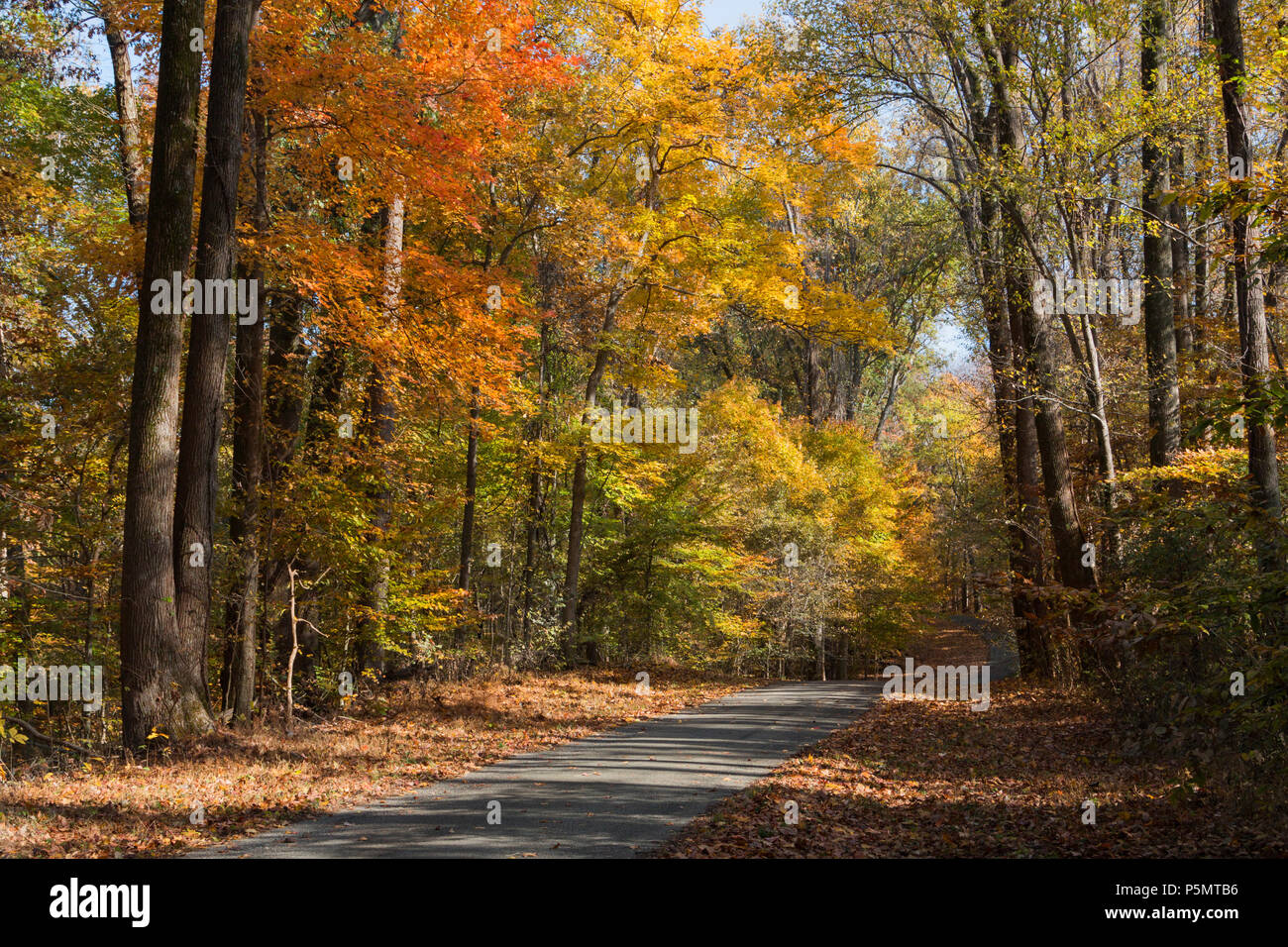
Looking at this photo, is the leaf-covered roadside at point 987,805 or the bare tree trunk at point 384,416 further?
the bare tree trunk at point 384,416

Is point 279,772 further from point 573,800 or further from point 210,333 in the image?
point 210,333

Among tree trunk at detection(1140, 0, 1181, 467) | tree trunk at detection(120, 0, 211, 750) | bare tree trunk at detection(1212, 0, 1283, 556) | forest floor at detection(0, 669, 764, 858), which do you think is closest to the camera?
forest floor at detection(0, 669, 764, 858)

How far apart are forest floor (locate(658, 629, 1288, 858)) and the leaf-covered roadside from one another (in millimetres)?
14

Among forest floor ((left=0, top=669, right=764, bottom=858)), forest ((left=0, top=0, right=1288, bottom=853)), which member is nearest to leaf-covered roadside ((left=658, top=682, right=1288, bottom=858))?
forest ((left=0, top=0, right=1288, bottom=853))

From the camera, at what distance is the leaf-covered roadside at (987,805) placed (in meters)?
6.18

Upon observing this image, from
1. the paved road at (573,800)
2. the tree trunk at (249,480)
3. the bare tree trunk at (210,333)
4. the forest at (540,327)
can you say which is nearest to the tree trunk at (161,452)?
the forest at (540,327)

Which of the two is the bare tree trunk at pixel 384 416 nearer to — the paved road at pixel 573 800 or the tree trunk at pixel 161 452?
the tree trunk at pixel 161 452

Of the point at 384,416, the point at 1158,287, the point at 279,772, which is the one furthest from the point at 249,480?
the point at 1158,287

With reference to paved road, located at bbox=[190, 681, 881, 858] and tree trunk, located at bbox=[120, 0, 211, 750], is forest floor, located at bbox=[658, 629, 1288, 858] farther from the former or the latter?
tree trunk, located at bbox=[120, 0, 211, 750]

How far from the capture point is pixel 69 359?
1332 cm

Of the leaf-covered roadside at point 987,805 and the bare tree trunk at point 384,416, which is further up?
the bare tree trunk at point 384,416

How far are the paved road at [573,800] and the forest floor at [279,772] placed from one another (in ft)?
1.54

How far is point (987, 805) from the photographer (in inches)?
295

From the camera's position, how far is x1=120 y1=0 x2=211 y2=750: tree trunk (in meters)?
9.20
